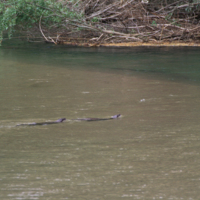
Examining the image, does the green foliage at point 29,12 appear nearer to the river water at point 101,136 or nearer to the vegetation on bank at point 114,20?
the vegetation on bank at point 114,20

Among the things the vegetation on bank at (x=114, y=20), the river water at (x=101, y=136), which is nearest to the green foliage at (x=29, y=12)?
the vegetation on bank at (x=114, y=20)

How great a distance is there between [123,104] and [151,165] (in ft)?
7.40

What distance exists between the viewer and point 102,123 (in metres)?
4.20

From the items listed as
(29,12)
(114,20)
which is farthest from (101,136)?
(114,20)

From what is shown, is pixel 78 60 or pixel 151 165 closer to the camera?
pixel 151 165

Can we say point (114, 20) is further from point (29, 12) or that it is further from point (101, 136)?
point (101, 136)

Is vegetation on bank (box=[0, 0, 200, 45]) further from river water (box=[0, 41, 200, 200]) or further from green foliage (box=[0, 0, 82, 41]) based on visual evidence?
river water (box=[0, 41, 200, 200])

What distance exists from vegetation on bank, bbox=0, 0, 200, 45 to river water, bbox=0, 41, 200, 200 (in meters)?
5.13

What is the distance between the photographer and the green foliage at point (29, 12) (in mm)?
11719

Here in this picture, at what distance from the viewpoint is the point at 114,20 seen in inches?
600

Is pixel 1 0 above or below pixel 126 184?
above

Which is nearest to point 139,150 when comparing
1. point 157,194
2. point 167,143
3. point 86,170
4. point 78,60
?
point 167,143

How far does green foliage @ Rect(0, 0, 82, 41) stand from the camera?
38.4 ft

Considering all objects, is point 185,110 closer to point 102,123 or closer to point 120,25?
point 102,123
